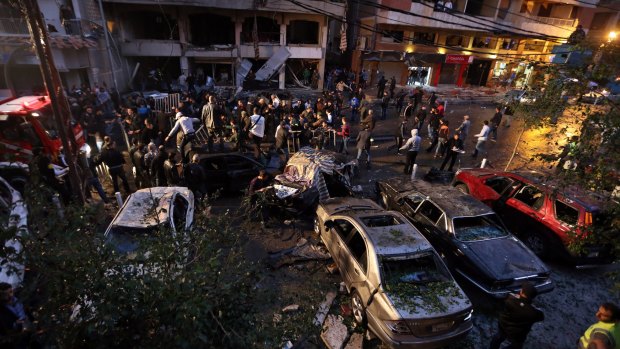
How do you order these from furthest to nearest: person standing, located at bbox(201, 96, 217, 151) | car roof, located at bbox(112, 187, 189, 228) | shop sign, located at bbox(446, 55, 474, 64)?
shop sign, located at bbox(446, 55, 474, 64)
person standing, located at bbox(201, 96, 217, 151)
car roof, located at bbox(112, 187, 189, 228)

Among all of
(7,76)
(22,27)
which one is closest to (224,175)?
(7,76)

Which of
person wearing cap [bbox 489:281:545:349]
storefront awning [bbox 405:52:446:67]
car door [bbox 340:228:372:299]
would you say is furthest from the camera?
storefront awning [bbox 405:52:446:67]

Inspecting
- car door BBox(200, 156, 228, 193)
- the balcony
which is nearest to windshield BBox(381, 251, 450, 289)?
car door BBox(200, 156, 228, 193)

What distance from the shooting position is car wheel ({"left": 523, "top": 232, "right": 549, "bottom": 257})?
8023 mm

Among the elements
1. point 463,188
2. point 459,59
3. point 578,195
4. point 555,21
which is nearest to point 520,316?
point 578,195

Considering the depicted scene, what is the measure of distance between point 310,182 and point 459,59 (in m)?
27.6

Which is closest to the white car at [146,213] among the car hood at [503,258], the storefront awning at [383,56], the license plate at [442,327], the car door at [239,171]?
the car door at [239,171]

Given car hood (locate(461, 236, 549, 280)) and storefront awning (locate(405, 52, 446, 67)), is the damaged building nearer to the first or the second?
storefront awning (locate(405, 52, 446, 67))

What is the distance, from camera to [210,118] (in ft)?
44.1

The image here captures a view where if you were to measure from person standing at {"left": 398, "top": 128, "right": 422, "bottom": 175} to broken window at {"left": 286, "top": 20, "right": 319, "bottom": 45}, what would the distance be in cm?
1844

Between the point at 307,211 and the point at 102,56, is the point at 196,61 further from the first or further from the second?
the point at 307,211

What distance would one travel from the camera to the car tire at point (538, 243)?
801 centimetres

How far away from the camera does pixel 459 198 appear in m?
8.05

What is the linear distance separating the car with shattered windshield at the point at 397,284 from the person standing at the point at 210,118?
8430mm
